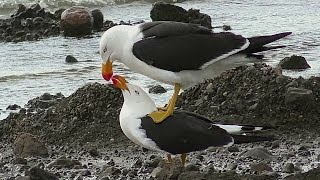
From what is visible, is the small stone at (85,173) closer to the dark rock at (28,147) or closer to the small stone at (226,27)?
the dark rock at (28,147)

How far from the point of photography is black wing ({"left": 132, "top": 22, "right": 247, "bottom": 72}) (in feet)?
23.7

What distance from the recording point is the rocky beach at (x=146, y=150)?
24.0 feet

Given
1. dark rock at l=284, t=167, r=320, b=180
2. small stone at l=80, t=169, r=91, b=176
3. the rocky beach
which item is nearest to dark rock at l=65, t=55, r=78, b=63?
the rocky beach

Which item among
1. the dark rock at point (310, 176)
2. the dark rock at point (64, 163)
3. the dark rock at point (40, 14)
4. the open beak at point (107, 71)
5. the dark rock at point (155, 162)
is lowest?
the dark rock at point (40, 14)

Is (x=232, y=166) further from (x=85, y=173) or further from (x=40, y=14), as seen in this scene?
(x=40, y=14)

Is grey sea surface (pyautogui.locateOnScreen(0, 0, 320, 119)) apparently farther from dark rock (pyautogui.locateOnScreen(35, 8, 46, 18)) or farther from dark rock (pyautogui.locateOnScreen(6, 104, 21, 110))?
dark rock (pyautogui.locateOnScreen(35, 8, 46, 18))

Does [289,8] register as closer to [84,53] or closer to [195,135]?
[84,53]

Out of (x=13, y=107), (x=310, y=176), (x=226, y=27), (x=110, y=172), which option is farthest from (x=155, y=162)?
(x=226, y=27)

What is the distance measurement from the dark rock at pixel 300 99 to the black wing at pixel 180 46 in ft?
3.80

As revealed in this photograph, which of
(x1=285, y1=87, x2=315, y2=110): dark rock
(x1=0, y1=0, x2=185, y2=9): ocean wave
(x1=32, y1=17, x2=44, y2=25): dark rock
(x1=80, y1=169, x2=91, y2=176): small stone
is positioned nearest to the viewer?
(x1=80, y1=169, x2=91, y2=176): small stone

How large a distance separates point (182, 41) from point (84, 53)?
6.17 meters

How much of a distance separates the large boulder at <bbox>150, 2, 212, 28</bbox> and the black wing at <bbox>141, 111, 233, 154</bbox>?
7.53 metres

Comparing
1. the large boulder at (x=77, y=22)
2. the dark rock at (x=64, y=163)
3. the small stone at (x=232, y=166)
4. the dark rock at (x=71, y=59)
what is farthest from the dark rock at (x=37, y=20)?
the small stone at (x=232, y=166)

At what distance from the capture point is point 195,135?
691 centimetres
